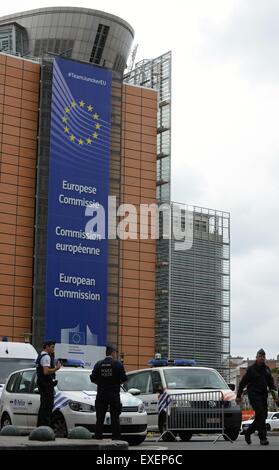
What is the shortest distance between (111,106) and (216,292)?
4292 cm

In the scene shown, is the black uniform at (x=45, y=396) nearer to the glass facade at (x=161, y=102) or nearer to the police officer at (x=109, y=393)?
the police officer at (x=109, y=393)

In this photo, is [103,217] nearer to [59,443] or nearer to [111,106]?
[111,106]

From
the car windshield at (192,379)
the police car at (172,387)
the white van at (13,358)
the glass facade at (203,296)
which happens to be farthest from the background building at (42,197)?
the car windshield at (192,379)

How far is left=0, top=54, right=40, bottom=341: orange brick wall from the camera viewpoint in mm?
66875

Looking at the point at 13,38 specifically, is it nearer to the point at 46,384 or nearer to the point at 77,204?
the point at 77,204

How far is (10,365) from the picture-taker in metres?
22.0

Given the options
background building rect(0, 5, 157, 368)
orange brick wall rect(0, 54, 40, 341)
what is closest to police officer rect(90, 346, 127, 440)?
background building rect(0, 5, 157, 368)

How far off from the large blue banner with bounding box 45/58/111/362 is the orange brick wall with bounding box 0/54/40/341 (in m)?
2.64

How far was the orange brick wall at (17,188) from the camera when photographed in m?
Result: 66.9

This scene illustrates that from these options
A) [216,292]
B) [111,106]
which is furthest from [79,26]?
[216,292]

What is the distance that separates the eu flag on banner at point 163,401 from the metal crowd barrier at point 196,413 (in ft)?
1.24

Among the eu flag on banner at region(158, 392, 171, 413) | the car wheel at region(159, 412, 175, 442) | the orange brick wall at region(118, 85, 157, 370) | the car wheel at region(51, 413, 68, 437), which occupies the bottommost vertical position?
the car wheel at region(159, 412, 175, 442)

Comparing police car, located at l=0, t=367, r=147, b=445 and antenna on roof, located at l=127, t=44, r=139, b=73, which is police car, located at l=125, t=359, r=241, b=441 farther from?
antenna on roof, located at l=127, t=44, r=139, b=73

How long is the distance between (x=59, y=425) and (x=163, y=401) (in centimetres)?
312
